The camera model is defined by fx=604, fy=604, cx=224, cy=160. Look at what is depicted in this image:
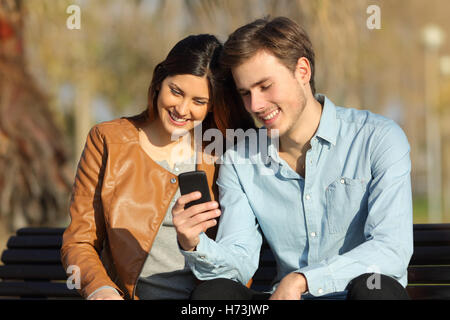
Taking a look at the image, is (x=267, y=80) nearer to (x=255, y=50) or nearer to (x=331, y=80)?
(x=255, y=50)

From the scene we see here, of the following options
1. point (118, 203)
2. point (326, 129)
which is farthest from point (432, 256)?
point (118, 203)

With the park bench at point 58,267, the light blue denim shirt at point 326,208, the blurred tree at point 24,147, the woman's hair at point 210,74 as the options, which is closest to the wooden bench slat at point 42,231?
the park bench at point 58,267

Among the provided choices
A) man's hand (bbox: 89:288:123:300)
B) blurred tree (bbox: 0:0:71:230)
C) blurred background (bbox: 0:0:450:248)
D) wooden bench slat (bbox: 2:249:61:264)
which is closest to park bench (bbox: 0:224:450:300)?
wooden bench slat (bbox: 2:249:61:264)

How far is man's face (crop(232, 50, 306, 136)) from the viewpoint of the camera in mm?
2578

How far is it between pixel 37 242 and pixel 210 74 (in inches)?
61.5

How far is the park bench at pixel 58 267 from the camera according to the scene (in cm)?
302

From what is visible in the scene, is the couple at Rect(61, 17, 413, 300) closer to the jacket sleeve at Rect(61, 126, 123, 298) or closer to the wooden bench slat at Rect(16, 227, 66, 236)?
the jacket sleeve at Rect(61, 126, 123, 298)

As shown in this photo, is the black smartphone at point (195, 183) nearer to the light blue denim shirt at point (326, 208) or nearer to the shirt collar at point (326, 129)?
the light blue denim shirt at point (326, 208)

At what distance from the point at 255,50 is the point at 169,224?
895mm

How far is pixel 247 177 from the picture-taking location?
2.77 metres

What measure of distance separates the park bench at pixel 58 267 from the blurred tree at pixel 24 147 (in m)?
3.61

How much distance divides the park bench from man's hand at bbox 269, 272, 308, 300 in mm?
922

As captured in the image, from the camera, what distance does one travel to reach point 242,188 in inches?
109

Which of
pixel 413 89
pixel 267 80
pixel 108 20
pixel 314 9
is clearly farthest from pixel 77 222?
pixel 413 89
